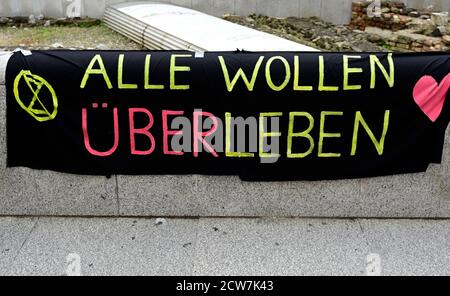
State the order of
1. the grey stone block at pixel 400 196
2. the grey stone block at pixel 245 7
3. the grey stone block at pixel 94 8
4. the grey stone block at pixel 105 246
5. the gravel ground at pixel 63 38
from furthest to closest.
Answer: the grey stone block at pixel 245 7 → the grey stone block at pixel 94 8 → the gravel ground at pixel 63 38 → the grey stone block at pixel 400 196 → the grey stone block at pixel 105 246

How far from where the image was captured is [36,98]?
3.69 m

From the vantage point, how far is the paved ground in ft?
11.3

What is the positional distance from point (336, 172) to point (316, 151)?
9.1 inches

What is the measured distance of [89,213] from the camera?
4035mm

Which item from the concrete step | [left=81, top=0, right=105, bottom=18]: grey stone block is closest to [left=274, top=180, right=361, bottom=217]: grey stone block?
the concrete step

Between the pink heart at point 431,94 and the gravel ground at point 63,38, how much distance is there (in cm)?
596

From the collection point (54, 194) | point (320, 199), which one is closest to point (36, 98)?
point (54, 194)

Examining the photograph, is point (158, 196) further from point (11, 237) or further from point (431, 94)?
point (431, 94)

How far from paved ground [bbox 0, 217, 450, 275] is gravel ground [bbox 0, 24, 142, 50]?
17.5 ft

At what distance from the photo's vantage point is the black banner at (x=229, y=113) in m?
3.63

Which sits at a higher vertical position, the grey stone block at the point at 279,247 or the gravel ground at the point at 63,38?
the gravel ground at the point at 63,38

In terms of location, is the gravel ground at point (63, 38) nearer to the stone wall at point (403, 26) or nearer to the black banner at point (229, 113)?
the stone wall at point (403, 26)

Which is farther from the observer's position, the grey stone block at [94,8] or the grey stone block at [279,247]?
the grey stone block at [94,8]

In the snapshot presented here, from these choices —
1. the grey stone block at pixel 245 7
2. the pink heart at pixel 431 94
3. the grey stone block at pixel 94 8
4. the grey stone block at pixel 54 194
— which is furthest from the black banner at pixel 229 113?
the grey stone block at pixel 245 7
